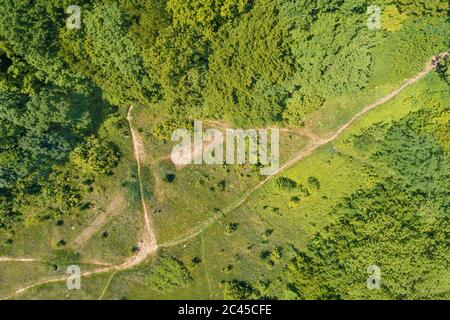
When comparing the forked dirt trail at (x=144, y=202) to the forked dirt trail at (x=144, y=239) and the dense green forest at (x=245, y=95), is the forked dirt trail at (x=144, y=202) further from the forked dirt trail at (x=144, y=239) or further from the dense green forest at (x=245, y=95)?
the dense green forest at (x=245, y=95)

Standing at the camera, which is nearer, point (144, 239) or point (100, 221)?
point (144, 239)

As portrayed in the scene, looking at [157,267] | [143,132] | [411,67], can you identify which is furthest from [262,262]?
[411,67]

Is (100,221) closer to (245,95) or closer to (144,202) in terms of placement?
(144,202)

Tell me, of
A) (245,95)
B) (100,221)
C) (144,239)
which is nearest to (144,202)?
(144,239)

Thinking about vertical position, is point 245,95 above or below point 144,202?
above

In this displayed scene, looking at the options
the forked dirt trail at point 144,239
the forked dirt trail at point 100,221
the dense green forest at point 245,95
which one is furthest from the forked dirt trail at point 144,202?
the forked dirt trail at point 100,221

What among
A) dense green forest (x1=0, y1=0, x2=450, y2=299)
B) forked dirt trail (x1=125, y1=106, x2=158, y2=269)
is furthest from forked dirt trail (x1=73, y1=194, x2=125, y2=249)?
forked dirt trail (x1=125, y1=106, x2=158, y2=269)

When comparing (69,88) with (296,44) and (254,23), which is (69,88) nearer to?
(254,23)

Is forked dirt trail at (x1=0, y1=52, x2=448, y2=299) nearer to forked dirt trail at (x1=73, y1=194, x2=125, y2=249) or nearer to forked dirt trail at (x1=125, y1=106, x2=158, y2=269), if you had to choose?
forked dirt trail at (x1=125, y1=106, x2=158, y2=269)
